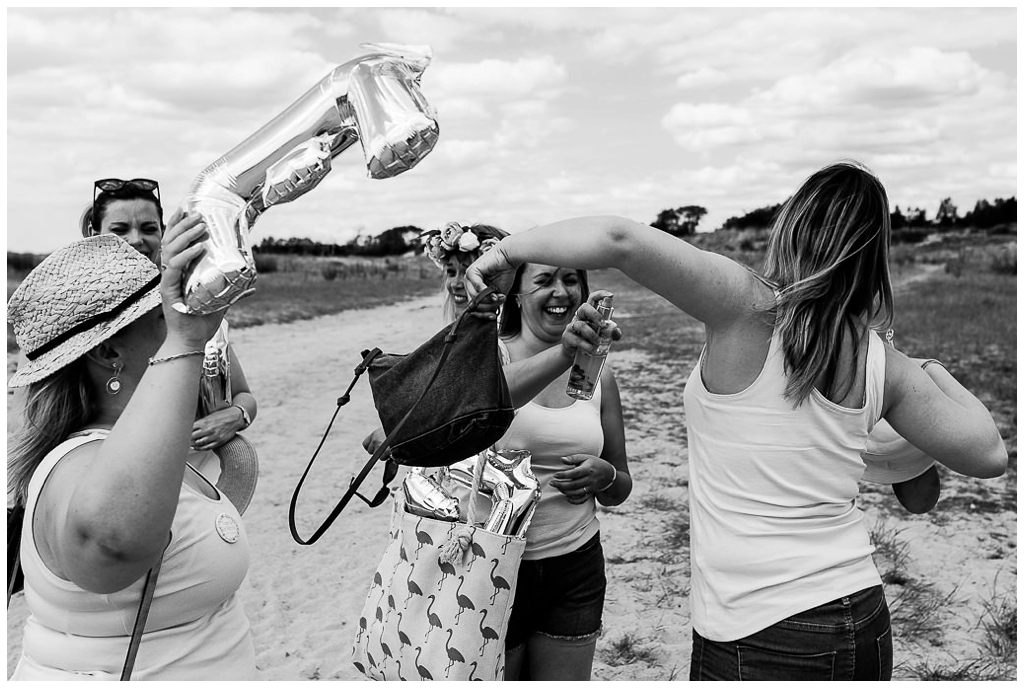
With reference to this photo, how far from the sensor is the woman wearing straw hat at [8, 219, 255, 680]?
5.34 ft

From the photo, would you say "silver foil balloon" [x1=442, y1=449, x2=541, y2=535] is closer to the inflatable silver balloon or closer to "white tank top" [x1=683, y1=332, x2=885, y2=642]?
"white tank top" [x1=683, y1=332, x2=885, y2=642]

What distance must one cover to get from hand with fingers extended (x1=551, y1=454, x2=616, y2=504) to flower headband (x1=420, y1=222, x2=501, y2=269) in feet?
3.08

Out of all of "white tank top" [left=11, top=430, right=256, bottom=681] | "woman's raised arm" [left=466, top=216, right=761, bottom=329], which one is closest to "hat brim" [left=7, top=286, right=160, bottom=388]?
"white tank top" [left=11, top=430, right=256, bottom=681]

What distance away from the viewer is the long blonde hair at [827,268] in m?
2.05

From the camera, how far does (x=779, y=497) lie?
7.06 ft

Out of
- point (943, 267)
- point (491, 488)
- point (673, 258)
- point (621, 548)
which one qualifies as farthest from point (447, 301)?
point (943, 267)

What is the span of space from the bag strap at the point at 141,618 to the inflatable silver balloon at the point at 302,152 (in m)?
0.65

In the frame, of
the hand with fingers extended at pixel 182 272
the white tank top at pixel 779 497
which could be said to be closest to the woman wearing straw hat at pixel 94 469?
the hand with fingers extended at pixel 182 272

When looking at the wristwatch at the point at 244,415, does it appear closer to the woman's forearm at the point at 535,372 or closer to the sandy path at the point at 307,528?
the woman's forearm at the point at 535,372

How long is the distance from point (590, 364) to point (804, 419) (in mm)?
738

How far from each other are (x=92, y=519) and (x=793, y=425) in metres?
1.55

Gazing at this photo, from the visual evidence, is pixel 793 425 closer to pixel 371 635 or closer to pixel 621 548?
pixel 371 635

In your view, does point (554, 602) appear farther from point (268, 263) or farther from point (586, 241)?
point (268, 263)

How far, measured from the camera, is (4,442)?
2.02 meters
